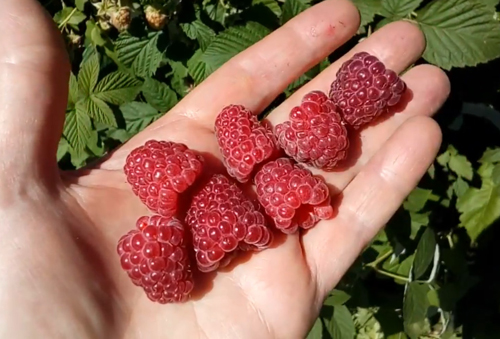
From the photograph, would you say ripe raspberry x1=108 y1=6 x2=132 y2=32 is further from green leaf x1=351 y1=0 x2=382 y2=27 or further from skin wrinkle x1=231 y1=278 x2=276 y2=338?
skin wrinkle x1=231 y1=278 x2=276 y2=338

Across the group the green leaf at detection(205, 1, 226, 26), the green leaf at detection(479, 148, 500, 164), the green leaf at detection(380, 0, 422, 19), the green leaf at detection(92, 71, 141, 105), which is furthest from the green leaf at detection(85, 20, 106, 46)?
the green leaf at detection(479, 148, 500, 164)

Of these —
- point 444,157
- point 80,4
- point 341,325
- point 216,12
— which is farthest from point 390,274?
point 80,4

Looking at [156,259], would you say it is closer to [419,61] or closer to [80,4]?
[80,4]

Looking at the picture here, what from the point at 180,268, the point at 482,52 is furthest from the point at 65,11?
the point at 482,52

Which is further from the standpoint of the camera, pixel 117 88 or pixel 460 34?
pixel 117 88

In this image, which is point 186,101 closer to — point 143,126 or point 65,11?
point 143,126

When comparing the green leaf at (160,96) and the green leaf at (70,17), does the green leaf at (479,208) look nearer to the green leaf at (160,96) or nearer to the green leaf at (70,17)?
the green leaf at (160,96)
